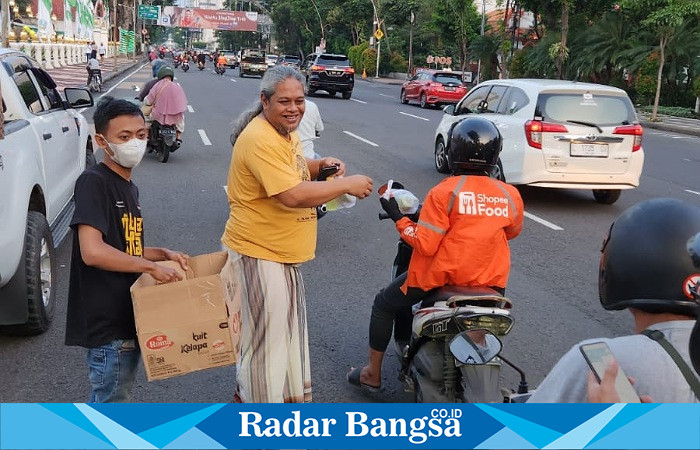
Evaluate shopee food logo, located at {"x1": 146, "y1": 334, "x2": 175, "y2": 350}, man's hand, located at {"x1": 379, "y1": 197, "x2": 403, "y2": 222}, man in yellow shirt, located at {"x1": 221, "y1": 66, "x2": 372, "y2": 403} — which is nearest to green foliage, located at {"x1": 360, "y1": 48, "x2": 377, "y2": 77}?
man's hand, located at {"x1": 379, "y1": 197, "x2": 403, "y2": 222}

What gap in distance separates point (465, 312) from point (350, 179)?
0.78m

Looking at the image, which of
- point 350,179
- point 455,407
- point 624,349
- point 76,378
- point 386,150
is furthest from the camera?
point 386,150

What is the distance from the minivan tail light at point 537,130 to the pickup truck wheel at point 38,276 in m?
6.27

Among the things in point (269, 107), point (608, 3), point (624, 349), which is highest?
point (608, 3)

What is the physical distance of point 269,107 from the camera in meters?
3.12

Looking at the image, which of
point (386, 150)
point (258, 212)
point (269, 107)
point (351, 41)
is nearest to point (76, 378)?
point (258, 212)

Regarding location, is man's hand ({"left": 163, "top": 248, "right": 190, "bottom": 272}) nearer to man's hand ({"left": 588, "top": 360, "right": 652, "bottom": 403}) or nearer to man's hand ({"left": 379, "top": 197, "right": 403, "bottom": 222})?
man's hand ({"left": 379, "top": 197, "right": 403, "bottom": 222})

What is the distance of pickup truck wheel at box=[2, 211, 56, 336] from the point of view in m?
4.59

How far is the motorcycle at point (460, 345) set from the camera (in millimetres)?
3145

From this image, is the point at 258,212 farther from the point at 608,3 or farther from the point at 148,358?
the point at 608,3

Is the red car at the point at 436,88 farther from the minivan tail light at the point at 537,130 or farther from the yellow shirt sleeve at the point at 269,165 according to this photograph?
the yellow shirt sleeve at the point at 269,165

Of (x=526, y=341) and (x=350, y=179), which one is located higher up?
(x=350, y=179)

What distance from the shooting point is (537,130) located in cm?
937

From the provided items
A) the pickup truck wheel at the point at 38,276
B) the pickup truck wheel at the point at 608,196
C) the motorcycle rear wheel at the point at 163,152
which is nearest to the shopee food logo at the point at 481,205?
the pickup truck wheel at the point at 38,276
